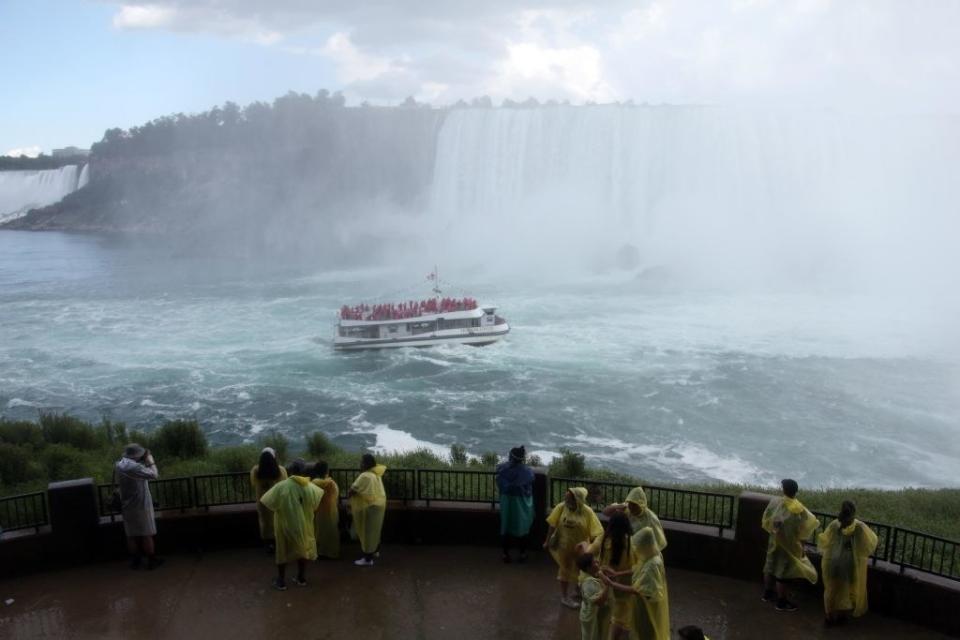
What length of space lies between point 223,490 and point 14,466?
4222 millimetres

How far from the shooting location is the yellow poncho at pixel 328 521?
23.2 ft

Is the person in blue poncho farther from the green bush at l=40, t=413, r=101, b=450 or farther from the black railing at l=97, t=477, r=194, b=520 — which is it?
the green bush at l=40, t=413, r=101, b=450

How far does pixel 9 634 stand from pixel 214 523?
6.20 ft

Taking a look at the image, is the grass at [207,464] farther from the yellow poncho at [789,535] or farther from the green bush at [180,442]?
the yellow poncho at [789,535]

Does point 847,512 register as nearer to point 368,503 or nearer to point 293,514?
point 368,503

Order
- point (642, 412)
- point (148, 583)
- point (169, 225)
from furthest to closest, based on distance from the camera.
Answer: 1. point (169, 225)
2. point (642, 412)
3. point (148, 583)

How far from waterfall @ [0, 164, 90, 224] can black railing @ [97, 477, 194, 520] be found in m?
112

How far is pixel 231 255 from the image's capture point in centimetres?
6712

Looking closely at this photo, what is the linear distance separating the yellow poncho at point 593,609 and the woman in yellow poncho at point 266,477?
3.13m

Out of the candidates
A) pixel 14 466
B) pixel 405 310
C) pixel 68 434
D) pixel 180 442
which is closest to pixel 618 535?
pixel 180 442

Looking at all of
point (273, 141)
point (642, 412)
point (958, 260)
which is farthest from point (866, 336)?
point (273, 141)

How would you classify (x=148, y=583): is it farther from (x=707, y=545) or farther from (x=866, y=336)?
(x=866, y=336)

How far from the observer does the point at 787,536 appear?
6.18 metres

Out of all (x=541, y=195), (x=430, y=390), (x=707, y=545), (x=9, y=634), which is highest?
(x=541, y=195)
